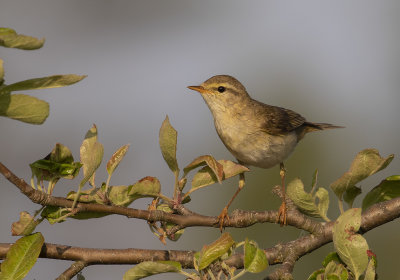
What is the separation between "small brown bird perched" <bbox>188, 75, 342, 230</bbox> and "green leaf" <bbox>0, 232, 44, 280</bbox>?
3.17 meters

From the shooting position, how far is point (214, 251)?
2123 mm

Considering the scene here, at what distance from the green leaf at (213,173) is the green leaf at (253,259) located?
1.53 ft

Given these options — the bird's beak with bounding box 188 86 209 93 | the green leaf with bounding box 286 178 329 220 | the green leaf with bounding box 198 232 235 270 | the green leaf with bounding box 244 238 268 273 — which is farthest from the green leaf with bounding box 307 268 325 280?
the bird's beak with bounding box 188 86 209 93

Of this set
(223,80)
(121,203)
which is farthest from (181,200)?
(223,80)

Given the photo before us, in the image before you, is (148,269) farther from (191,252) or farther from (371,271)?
(371,271)

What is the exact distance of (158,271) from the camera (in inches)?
82.2

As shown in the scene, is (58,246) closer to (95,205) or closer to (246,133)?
(95,205)

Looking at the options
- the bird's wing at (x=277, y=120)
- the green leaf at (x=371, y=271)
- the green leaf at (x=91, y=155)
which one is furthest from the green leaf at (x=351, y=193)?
the bird's wing at (x=277, y=120)

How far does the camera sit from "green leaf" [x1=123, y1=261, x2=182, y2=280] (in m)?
2.03

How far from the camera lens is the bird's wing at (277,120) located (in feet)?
18.5

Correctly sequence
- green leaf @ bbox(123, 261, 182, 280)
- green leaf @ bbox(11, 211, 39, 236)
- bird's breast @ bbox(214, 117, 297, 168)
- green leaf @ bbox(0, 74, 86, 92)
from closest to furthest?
green leaf @ bbox(0, 74, 86, 92) < green leaf @ bbox(123, 261, 182, 280) < green leaf @ bbox(11, 211, 39, 236) < bird's breast @ bbox(214, 117, 297, 168)

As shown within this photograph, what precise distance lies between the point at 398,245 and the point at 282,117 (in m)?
1.94

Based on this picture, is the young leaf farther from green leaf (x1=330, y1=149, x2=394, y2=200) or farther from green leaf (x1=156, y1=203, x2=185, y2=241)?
green leaf (x1=156, y1=203, x2=185, y2=241)

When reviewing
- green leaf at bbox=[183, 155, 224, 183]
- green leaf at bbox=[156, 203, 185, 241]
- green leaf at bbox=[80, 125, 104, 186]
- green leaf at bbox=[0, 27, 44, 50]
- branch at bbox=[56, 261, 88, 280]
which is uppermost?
green leaf at bbox=[0, 27, 44, 50]
